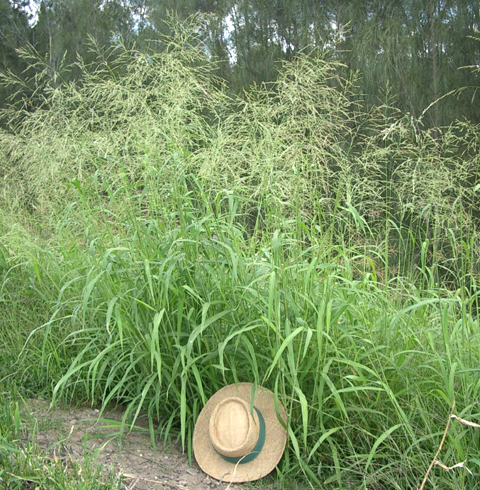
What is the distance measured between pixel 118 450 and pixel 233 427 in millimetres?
526

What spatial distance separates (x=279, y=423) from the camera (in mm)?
2498

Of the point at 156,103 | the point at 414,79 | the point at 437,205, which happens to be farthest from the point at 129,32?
the point at 437,205

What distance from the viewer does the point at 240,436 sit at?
242 centimetres

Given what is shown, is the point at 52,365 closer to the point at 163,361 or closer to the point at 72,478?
the point at 163,361

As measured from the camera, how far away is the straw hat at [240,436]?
2.40 m

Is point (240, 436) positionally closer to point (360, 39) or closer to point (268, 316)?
point (268, 316)

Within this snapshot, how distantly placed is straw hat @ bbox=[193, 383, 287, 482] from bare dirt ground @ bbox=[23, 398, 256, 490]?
6cm

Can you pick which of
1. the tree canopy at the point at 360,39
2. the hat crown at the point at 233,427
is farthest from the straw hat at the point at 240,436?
Answer: the tree canopy at the point at 360,39

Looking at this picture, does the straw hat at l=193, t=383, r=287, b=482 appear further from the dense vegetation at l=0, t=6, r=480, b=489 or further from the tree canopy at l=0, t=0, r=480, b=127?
the tree canopy at l=0, t=0, r=480, b=127

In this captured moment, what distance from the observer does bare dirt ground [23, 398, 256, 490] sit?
7.65 ft

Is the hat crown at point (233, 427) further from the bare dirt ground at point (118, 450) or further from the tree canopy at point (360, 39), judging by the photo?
the tree canopy at point (360, 39)

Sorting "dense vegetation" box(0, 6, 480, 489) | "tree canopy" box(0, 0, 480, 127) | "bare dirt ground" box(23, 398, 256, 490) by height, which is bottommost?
"bare dirt ground" box(23, 398, 256, 490)

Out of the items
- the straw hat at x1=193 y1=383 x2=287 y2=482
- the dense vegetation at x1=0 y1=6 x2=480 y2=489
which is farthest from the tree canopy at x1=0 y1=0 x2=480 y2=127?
the straw hat at x1=193 y1=383 x2=287 y2=482

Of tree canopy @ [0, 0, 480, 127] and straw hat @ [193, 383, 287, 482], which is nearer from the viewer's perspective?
straw hat @ [193, 383, 287, 482]
